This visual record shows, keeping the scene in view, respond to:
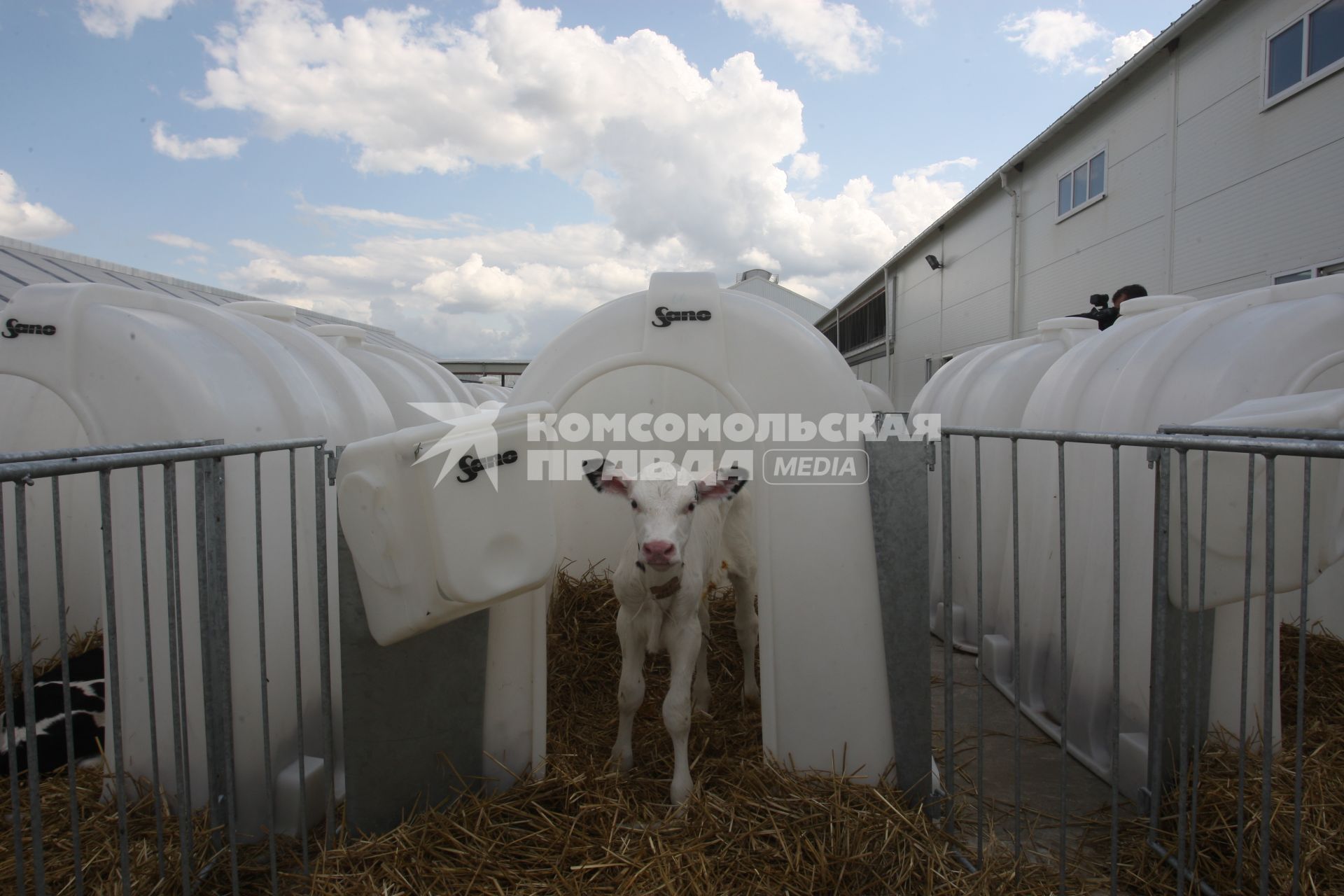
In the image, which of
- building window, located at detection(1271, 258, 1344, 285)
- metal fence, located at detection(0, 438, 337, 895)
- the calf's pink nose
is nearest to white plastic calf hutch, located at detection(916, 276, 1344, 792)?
the calf's pink nose

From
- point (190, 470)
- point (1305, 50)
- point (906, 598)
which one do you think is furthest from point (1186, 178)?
point (190, 470)

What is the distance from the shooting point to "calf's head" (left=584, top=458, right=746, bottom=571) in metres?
3.00

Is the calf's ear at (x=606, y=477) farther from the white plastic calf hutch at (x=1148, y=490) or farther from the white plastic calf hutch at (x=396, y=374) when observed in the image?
the white plastic calf hutch at (x=396, y=374)

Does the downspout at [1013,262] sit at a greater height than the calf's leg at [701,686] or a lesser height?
greater

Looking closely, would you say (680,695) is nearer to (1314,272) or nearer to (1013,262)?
(1314,272)

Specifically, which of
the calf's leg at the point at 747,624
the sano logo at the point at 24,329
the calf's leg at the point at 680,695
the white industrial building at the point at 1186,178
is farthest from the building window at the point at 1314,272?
the sano logo at the point at 24,329

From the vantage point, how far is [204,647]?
8.39 ft

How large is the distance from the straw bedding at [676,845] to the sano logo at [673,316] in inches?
75.1

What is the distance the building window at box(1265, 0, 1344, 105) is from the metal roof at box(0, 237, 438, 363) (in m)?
9.00

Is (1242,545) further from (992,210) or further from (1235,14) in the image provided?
(992,210)

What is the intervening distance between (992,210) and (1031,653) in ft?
42.4

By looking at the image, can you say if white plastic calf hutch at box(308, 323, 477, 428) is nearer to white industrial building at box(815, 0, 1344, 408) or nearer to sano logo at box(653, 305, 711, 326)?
sano logo at box(653, 305, 711, 326)

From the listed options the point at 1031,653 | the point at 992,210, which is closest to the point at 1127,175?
the point at 992,210

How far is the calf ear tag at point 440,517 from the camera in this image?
2488mm
